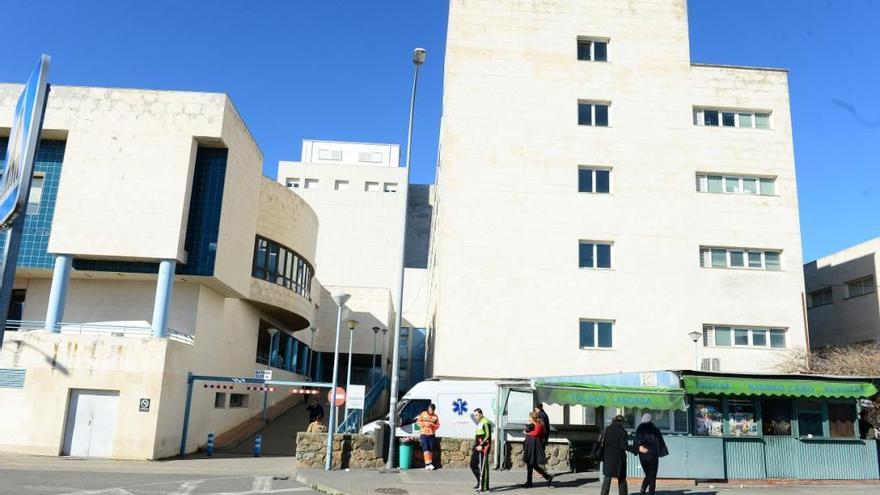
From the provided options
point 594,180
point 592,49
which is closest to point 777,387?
point 594,180

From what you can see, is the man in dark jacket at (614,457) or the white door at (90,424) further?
the white door at (90,424)

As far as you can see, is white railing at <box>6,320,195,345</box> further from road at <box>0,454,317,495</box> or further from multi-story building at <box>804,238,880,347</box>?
multi-story building at <box>804,238,880,347</box>

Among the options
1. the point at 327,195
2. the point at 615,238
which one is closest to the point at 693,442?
the point at 615,238

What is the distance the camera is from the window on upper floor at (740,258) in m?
27.4

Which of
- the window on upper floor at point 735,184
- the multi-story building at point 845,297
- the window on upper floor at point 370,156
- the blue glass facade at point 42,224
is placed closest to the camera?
the blue glass facade at point 42,224

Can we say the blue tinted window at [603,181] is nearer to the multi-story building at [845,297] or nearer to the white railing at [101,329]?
the multi-story building at [845,297]

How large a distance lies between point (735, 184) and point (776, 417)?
14.6m

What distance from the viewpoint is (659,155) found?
28.0 metres

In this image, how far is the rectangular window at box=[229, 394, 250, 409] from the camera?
3015 cm

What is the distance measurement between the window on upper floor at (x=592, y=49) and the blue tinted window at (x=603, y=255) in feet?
27.5

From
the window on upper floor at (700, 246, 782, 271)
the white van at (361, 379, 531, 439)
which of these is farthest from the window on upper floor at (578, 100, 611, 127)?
the white van at (361, 379, 531, 439)

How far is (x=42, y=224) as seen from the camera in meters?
23.8

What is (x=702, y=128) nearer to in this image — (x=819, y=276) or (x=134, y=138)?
(x=819, y=276)

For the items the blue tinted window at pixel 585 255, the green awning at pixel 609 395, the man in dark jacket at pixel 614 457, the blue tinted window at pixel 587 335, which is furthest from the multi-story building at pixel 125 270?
the man in dark jacket at pixel 614 457
